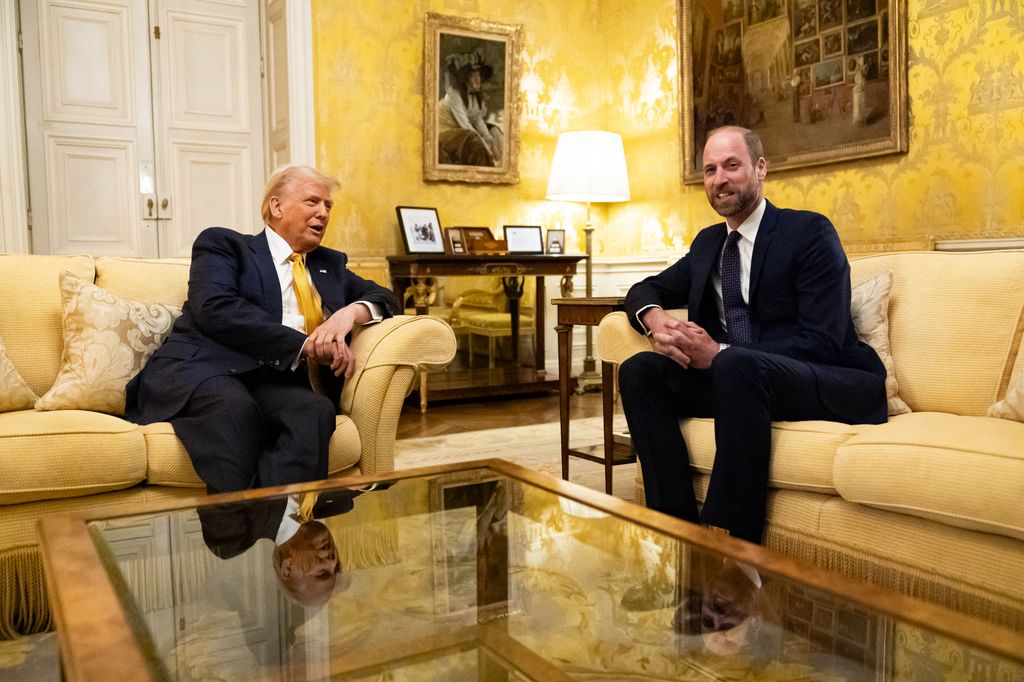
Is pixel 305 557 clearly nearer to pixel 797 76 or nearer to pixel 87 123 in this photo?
pixel 797 76

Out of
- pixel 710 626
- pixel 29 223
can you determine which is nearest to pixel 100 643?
pixel 710 626

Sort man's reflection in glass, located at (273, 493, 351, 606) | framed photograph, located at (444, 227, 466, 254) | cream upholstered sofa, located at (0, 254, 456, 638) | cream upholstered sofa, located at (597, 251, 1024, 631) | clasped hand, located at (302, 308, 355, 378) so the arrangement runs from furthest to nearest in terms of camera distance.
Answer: framed photograph, located at (444, 227, 466, 254) < clasped hand, located at (302, 308, 355, 378) < cream upholstered sofa, located at (0, 254, 456, 638) < cream upholstered sofa, located at (597, 251, 1024, 631) < man's reflection in glass, located at (273, 493, 351, 606)

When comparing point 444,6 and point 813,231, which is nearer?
point 813,231

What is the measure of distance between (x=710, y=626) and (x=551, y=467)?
8.47 ft

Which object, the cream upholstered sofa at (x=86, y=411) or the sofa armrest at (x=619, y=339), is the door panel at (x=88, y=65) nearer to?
the cream upholstered sofa at (x=86, y=411)

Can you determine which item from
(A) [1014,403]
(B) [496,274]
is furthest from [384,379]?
(B) [496,274]

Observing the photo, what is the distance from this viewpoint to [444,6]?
592cm

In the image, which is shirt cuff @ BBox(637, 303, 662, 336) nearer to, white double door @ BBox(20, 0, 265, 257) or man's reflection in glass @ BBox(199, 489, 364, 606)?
man's reflection in glass @ BBox(199, 489, 364, 606)

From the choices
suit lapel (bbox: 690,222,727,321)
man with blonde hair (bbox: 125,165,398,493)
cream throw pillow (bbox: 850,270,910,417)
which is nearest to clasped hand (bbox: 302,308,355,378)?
man with blonde hair (bbox: 125,165,398,493)

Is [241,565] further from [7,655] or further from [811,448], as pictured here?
[811,448]

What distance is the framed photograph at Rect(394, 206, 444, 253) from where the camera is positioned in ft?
18.7

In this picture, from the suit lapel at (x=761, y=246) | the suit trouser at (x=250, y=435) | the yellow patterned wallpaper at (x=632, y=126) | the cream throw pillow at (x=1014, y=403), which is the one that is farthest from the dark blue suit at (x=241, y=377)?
the yellow patterned wallpaper at (x=632, y=126)

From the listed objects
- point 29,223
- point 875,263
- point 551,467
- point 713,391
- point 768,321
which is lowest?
point 551,467

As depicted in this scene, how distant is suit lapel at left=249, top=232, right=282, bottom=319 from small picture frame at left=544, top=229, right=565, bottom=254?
3.61 m
